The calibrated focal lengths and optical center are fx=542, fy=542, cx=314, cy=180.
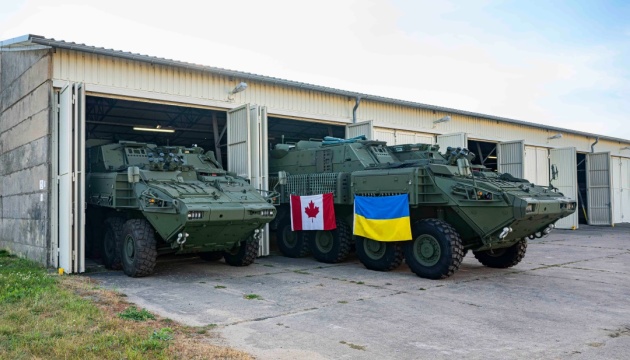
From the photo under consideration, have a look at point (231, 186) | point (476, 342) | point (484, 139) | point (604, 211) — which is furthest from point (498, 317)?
point (604, 211)

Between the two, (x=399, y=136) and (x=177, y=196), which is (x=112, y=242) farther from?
(x=399, y=136)

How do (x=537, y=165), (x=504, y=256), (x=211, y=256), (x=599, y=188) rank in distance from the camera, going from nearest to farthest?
(x=504, y=256), (x=211, y=256), (x=537, y=165), (x=599, y=188)

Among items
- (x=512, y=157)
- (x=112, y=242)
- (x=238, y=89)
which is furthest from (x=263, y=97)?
(x=512, y=157)

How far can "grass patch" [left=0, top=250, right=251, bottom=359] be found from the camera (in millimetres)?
4922

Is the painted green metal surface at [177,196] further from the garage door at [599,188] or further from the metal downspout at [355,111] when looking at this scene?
the garage door at [599,188]

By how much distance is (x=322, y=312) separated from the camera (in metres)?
7.04

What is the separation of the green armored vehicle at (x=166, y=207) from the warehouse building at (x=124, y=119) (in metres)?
0.79

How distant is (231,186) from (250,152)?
2265mm

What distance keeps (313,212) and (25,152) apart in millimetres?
6627

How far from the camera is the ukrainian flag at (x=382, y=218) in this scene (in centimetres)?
1000

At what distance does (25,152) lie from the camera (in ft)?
40.0

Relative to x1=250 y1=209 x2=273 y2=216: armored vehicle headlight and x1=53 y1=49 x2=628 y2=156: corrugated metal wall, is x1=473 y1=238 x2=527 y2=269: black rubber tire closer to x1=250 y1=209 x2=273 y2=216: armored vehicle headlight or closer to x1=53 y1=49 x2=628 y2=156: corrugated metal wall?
x1=250 y1=209 x2=273 y2=216: armored vehicle headlight

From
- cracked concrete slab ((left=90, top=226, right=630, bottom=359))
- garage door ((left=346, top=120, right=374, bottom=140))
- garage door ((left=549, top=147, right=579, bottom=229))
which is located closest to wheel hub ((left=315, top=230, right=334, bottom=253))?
cracked concrete slab ((left=90, top=226, right=630, bottom=359))

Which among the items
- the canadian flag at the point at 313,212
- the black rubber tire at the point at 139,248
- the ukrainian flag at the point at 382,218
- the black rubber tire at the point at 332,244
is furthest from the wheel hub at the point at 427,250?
the black rubber tire at the point at 139,248
